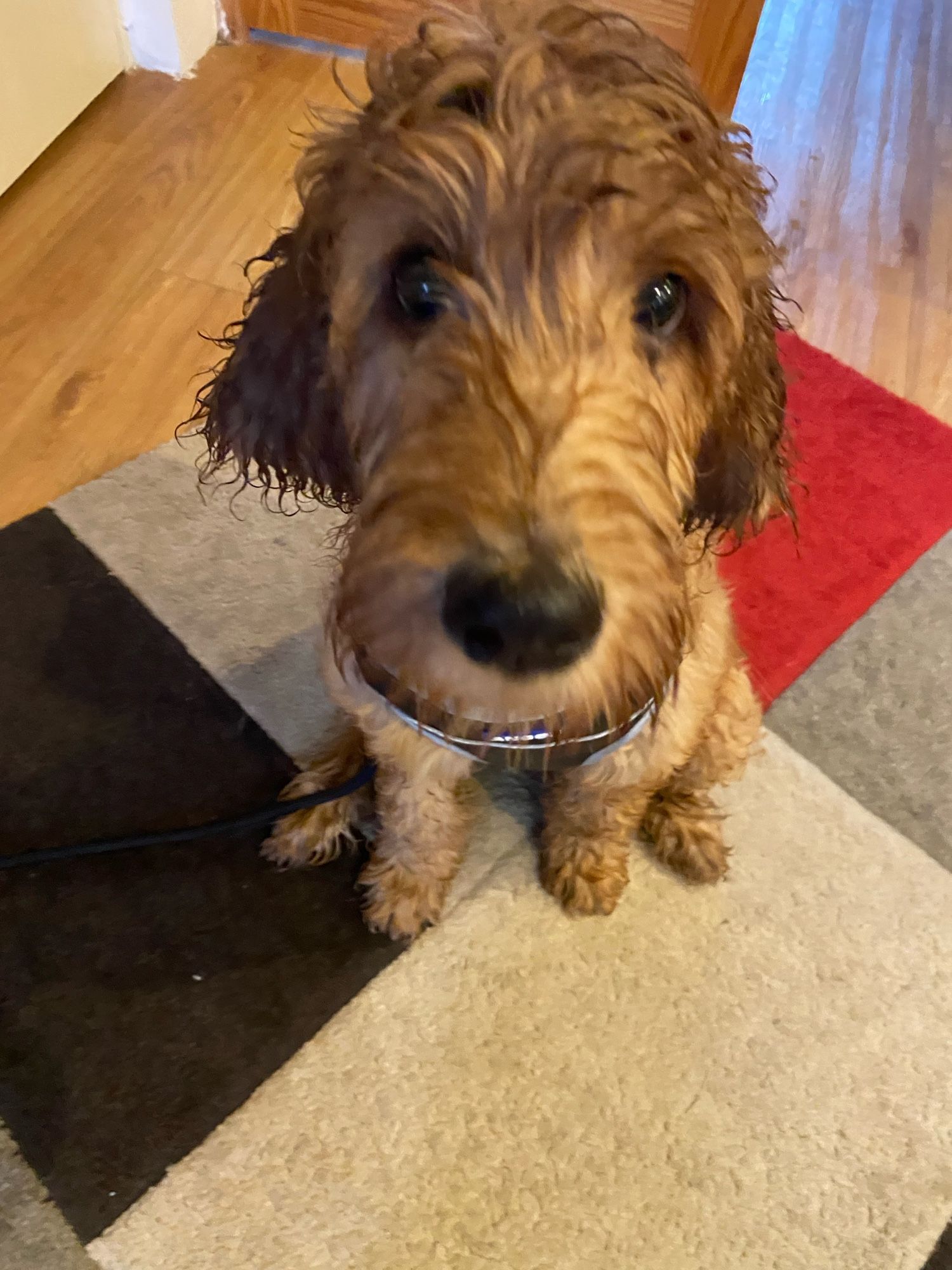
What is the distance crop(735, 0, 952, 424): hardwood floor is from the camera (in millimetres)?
3561

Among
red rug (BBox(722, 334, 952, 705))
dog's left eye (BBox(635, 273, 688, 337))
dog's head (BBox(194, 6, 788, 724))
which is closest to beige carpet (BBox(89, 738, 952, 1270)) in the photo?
red rug (BBox(722, 334, 952, 705))

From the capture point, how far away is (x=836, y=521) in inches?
115

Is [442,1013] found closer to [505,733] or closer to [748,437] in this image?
[505,733]

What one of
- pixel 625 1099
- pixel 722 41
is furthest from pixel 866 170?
pixel 625 1099

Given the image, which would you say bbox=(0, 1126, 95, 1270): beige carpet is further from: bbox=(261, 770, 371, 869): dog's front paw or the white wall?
the white wall

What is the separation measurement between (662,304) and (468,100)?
37 centimetres

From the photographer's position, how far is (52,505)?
2834 millimetres

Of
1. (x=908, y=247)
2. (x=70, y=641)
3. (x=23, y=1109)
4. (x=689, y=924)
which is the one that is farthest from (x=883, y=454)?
(x=23, y=1109)

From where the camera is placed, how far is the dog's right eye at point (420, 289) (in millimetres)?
1288

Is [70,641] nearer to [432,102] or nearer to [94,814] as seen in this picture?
[94,814]

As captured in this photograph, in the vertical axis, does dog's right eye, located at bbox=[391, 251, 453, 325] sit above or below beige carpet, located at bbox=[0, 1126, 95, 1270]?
above

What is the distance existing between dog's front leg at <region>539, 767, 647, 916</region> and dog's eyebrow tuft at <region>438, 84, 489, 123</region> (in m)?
1.24

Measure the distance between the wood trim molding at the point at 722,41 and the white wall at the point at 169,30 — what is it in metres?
2.13

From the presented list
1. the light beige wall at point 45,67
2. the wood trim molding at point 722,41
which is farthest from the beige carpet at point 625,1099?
the light beige wall at point 45,67
